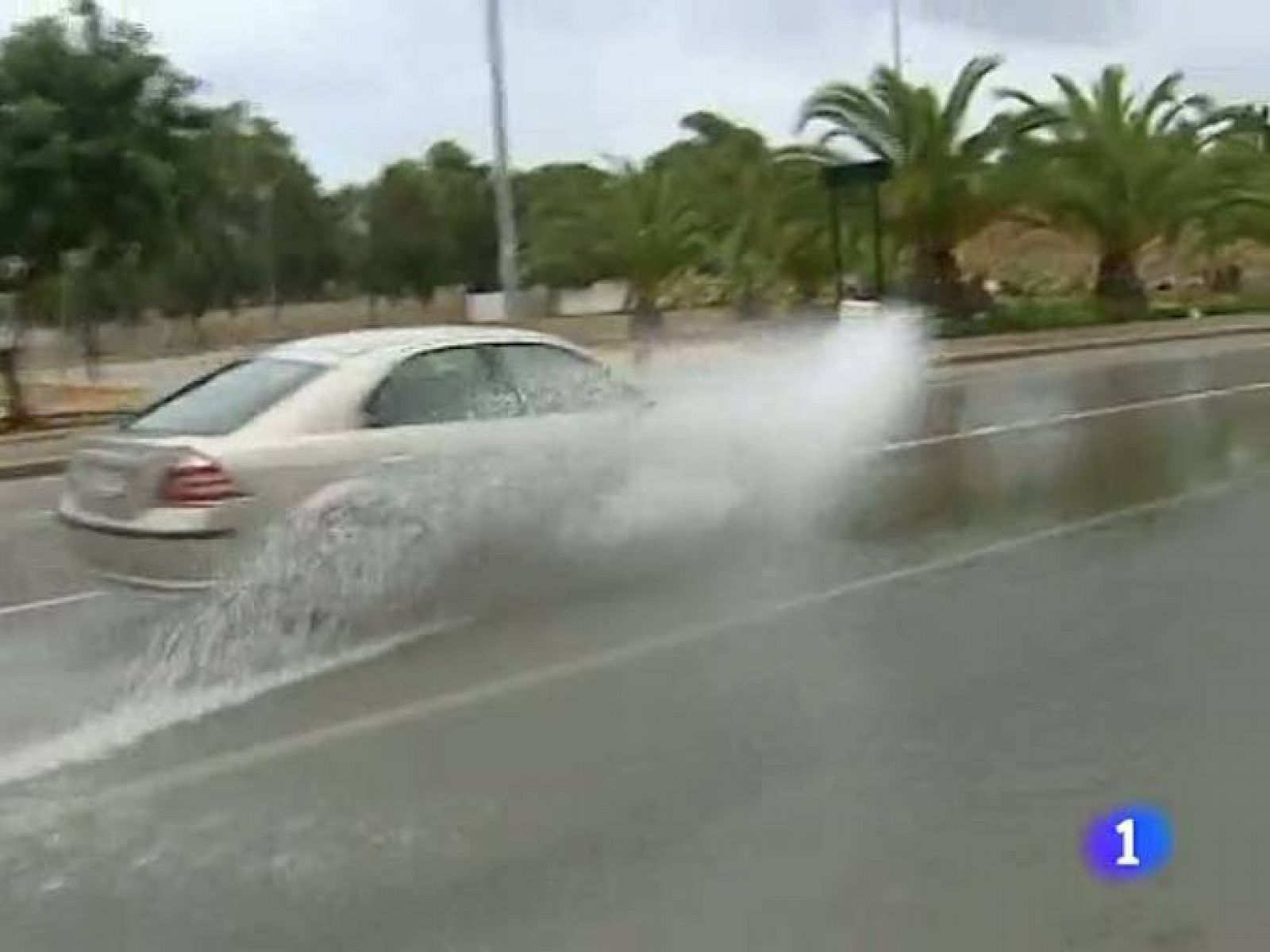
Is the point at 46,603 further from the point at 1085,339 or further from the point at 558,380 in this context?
the point at 1085,339

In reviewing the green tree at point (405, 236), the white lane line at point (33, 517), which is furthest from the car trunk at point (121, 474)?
the green tree at point (405, 236)

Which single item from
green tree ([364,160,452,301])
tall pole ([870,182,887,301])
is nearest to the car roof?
tall pole ([870,182,887,301])

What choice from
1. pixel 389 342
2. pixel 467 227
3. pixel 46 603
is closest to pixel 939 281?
pixel 389 342

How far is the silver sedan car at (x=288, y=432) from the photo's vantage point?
32.5 ft

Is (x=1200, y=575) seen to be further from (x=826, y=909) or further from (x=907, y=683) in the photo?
(x=826, y=909)

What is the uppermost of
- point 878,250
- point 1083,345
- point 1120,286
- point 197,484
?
point 878,250

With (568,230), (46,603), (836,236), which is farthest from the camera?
(568,230)

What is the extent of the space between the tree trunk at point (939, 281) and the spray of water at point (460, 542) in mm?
28412

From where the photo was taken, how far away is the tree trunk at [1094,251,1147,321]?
45844 millimetres

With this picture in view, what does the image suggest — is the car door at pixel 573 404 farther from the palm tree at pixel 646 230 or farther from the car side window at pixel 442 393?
the palm tree at pixel 646 230

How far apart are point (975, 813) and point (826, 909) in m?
1.05

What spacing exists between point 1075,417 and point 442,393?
39.1 feet

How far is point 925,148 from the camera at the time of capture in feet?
134

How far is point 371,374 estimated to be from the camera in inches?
416
